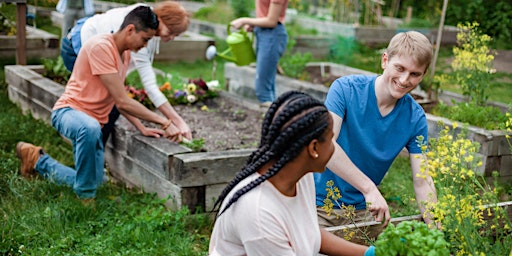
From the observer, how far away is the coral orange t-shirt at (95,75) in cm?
425

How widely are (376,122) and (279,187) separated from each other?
100 cm

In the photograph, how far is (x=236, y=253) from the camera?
212 cm

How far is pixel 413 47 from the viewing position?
2791 millimetres

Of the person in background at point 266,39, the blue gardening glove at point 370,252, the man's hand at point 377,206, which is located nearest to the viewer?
the blue gardening glove at point 370,252

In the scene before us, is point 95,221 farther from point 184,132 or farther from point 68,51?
point 68,51

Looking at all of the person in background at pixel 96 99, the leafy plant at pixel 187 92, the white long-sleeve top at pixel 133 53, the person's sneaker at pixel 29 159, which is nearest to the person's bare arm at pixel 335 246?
the person in background at pixel 96 99

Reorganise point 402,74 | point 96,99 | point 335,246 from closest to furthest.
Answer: point 335,246 < point 402,74 < point 96,99

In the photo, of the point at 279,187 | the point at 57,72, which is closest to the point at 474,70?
the point at 57,72

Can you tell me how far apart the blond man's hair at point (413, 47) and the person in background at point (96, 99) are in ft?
6.28

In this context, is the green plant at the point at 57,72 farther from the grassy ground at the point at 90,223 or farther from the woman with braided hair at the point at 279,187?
the woman with braided hair at the point at 279,187

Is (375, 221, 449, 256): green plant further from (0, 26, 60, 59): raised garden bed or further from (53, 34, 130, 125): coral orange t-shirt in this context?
(0, 26, 60, 59): raised garden bed

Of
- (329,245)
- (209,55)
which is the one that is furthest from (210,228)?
(209,55)

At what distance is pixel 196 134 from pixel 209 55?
4.24ft

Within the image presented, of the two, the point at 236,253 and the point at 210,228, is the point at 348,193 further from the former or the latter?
the point at 210,228
